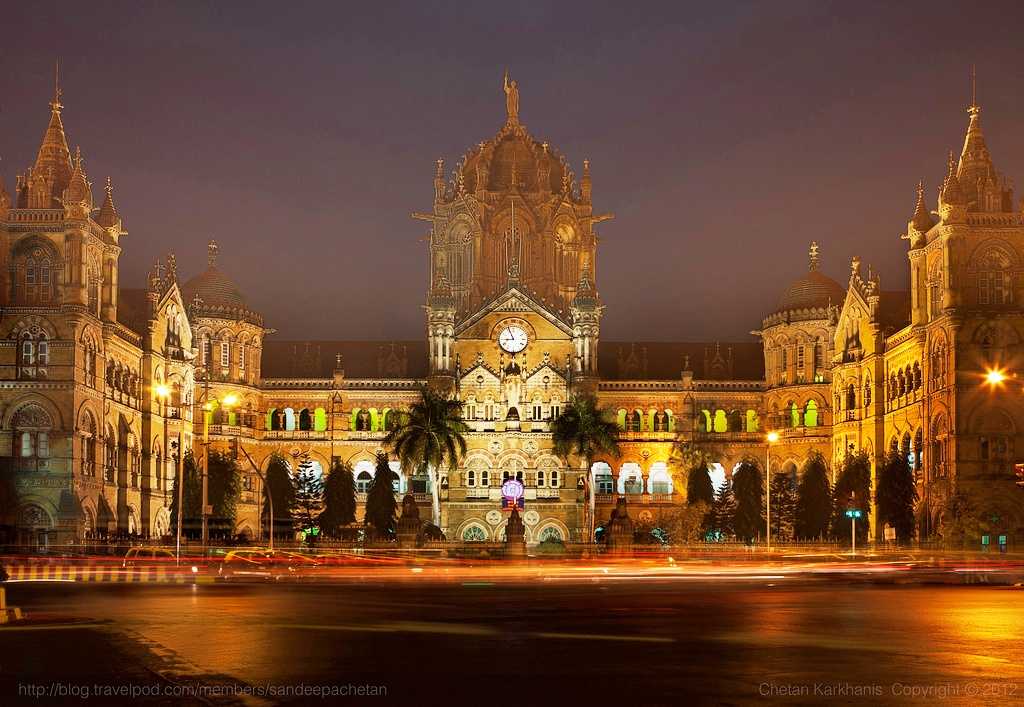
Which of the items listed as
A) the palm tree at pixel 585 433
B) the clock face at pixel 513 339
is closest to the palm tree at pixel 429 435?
the palm tree at pixel 585 433

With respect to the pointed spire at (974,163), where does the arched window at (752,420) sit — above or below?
below

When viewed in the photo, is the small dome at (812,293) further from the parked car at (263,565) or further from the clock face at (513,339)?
the parked car at (263,565)

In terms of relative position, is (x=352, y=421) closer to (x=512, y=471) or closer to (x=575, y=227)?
(x=512, y=471)

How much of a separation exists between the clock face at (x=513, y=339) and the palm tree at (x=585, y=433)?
770 centimetres

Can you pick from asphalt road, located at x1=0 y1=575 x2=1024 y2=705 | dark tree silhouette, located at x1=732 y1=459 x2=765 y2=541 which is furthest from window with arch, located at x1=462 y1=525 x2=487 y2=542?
asphalt road, located at x1=0 y1=575 x2=1024 y2=705

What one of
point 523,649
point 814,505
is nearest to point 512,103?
point 814,505

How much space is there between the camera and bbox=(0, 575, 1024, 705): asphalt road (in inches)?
794

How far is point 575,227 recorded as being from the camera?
129625 mm

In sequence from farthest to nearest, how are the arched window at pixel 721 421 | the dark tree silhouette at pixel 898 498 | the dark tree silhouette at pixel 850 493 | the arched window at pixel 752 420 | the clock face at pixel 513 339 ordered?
1. the arched window at pixel 721 421
2. the arched window at pixel 752 420
3. the clock face at pixel 513 339
4. the dark tree silhouette at pixel 850 493
5. the dark tree silhouette at pixel 898 498

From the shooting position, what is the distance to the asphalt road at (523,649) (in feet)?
66.1

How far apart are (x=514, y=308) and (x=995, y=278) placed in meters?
40.7

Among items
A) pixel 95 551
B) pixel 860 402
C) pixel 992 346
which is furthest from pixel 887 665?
pixel 860 402

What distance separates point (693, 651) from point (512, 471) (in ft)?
297

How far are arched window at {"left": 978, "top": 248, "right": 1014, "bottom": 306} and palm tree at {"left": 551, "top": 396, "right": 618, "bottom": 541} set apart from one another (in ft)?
101
